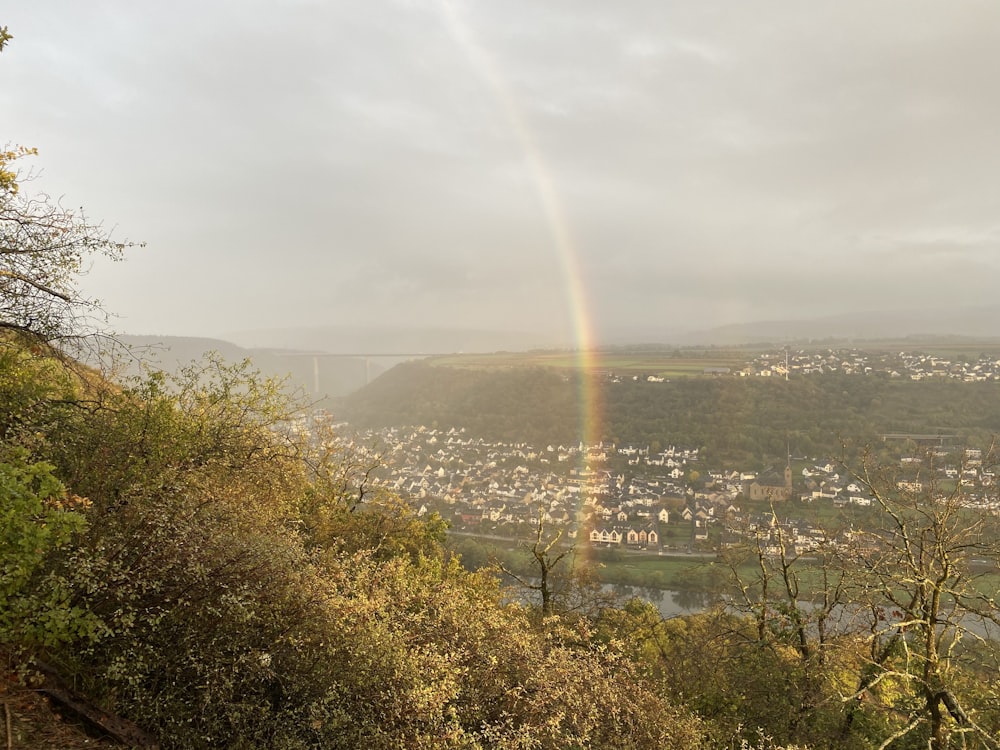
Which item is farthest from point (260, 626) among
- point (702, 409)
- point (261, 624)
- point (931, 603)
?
point (702, 409)

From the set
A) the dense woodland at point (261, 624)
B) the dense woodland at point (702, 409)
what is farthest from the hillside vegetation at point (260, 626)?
the dense woodland at point (702, 409)

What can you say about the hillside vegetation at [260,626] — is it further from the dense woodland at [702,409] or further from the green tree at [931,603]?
the dense woodland at [702,409]

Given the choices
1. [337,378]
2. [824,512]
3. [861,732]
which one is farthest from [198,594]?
[337,378]

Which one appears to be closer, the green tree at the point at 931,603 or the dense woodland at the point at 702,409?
the green tree at the point at 931,603

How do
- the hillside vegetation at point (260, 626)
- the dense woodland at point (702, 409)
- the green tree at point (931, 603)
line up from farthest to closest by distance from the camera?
the dense woodland at point (702, 409)
the green tree at point (931, 603)
the hillside vegetation at point (260, 626)

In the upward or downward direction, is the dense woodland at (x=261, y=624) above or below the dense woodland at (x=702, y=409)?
above

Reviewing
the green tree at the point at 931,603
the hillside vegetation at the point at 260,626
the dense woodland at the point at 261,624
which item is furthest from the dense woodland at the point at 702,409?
the hillside vegetation at the point at 260,626

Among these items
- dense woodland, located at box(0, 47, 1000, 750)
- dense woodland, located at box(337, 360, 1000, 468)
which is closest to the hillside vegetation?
dense woodland, located at box(0, 47, 1000, 750)

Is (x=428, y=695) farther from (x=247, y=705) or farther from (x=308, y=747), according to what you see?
(x=247, y=705)

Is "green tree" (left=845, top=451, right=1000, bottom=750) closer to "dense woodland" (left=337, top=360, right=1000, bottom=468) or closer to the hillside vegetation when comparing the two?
the hillside vegetation

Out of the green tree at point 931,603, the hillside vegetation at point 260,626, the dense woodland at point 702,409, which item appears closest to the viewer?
the hillside vegetation at point 260,626
